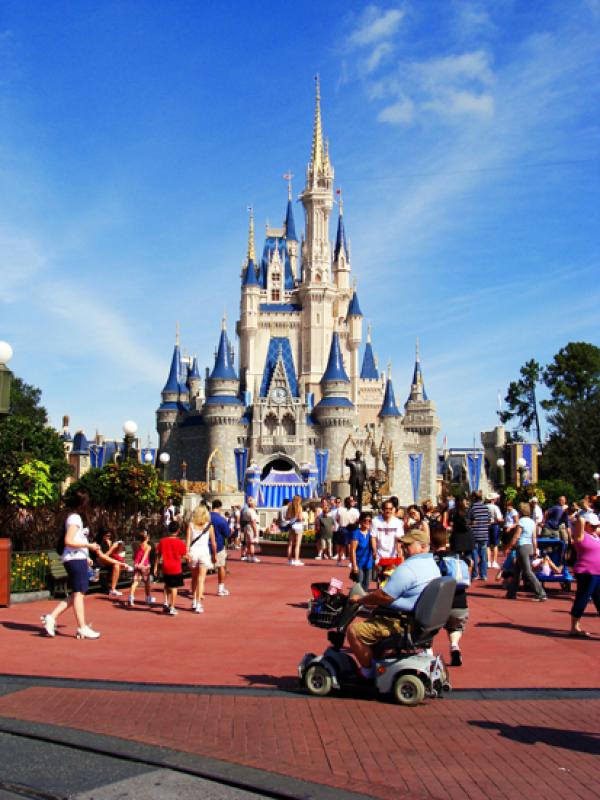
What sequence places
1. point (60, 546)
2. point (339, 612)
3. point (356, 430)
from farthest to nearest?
point (356, 430) < point (60, 546) < point (339, 612)

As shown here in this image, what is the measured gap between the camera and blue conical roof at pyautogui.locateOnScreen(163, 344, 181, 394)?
77094 millimetres

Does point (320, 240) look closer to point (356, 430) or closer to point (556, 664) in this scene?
point (356, 430)

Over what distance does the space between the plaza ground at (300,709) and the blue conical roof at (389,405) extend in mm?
64465

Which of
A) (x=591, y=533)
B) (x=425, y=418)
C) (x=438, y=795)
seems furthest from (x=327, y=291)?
(x=438, y=795)

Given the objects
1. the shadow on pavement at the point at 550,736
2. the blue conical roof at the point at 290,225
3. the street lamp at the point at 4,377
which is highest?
the blue conical roof at the point at 290,225

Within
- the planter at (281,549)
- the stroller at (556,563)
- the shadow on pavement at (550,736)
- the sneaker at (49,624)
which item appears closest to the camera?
the shadow on pavement at (550,736)

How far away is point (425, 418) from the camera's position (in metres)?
77.4

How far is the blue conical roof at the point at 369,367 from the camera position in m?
81.4

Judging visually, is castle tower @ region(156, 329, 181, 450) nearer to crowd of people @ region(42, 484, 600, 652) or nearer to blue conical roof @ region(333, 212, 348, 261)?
blue conical roof @ region(333, 212, 348, 261)

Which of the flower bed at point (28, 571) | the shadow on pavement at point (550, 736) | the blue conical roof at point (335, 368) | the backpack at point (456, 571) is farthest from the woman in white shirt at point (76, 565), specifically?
the blue conical roof at point (335, 368)

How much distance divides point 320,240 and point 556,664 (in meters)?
76.0

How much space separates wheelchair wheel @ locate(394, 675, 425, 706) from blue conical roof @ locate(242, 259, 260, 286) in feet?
247

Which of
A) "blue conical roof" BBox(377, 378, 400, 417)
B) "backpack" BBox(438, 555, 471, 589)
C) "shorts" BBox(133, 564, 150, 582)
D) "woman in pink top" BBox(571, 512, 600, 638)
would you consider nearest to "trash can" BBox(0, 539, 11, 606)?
"shorts" BBox(133, 564, 150, 582)

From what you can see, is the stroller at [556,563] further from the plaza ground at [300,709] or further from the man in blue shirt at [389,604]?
the man in blue shirt at [389,604]
